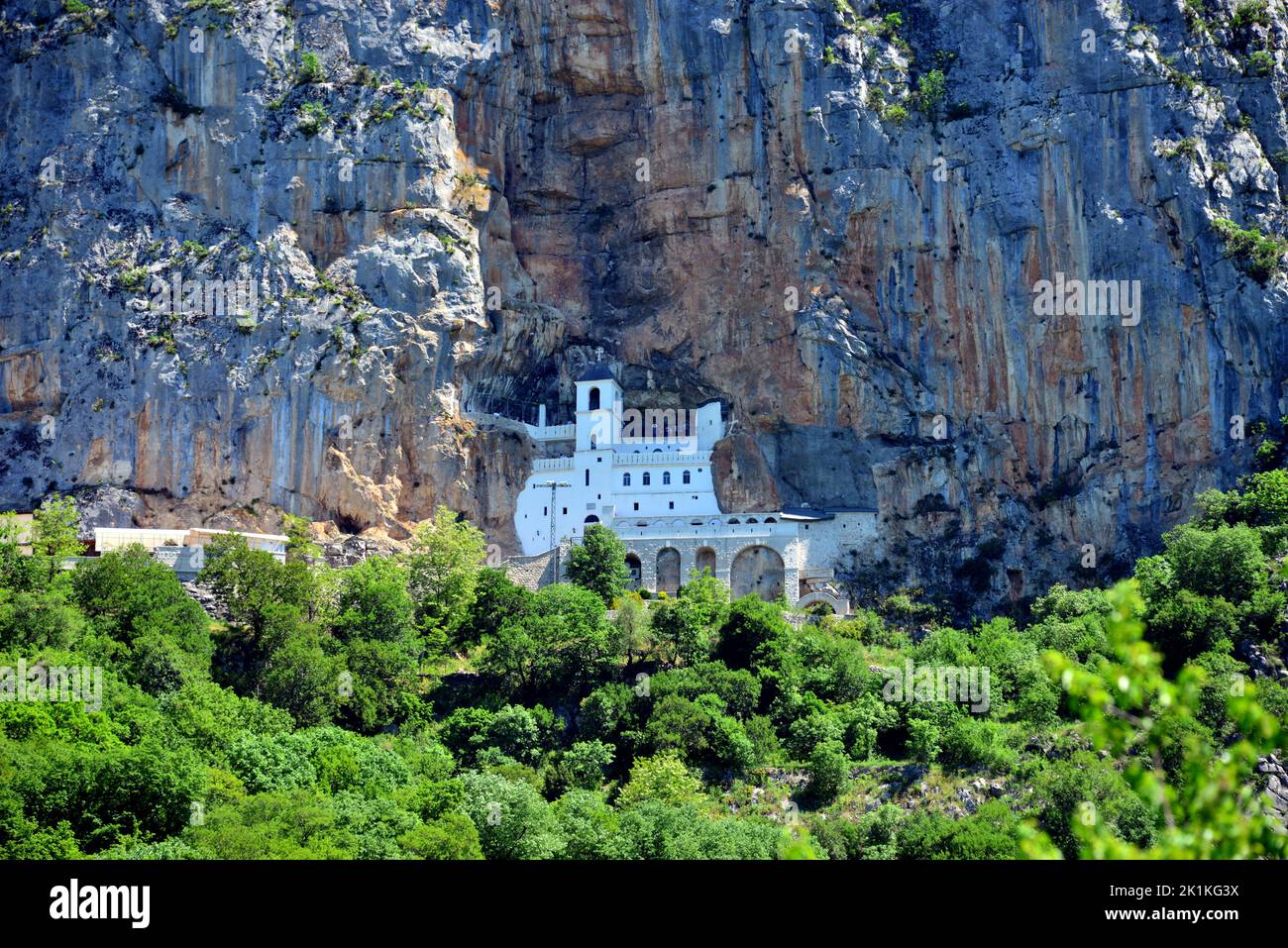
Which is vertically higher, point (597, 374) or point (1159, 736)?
point (597, 374)

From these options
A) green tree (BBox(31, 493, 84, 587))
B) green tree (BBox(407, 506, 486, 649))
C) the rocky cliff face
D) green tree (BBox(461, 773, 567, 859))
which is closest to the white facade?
the rocky cliff face

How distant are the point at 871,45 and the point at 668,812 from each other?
4227 cm

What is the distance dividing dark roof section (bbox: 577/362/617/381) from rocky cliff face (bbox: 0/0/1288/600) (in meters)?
1.53

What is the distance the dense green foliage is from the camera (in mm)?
39750

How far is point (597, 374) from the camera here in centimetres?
7175

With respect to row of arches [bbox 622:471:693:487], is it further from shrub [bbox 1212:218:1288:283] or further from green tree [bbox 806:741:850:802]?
shrub [bbox 1212:218:1288:283]

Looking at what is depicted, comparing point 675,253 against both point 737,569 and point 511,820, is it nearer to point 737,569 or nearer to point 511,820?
point 737,569

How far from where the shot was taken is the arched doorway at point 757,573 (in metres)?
65.8

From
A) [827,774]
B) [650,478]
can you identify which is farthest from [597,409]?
[827,774]

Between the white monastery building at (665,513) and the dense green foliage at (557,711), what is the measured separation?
378 cm

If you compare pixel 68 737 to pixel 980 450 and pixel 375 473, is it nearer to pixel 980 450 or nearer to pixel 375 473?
pixel 375 473

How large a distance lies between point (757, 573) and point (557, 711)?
51.1 feet

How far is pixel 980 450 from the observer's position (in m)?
67.4
